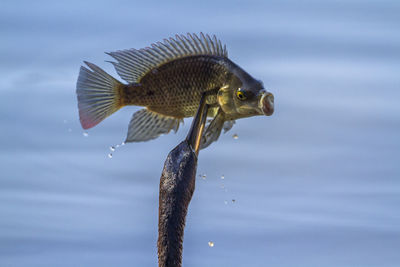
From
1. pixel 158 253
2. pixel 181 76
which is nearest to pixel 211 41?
pixel 181 76

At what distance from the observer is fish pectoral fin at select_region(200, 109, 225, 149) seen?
439cm

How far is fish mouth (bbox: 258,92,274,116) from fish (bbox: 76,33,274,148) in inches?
3.3

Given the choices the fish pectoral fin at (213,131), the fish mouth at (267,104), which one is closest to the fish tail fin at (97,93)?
the fish pectoral fin at (213,131)

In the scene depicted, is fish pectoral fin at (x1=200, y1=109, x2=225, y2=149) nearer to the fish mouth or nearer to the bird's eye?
the bird's eye

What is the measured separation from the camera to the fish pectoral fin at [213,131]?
4395 mm

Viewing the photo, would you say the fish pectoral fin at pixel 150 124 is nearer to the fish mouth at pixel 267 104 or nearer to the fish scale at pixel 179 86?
the fish scale at pixel 179 86

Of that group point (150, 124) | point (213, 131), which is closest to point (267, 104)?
point (213, 131)

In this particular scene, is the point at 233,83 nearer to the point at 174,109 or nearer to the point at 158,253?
the point at 174,109

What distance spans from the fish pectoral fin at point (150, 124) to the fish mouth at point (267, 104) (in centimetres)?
66

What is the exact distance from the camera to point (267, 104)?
4.30m

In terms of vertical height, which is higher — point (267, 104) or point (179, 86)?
point (179, 86)

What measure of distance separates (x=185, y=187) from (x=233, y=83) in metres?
0.89

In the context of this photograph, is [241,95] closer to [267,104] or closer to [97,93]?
[267,104]

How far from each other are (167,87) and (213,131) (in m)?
0.46
